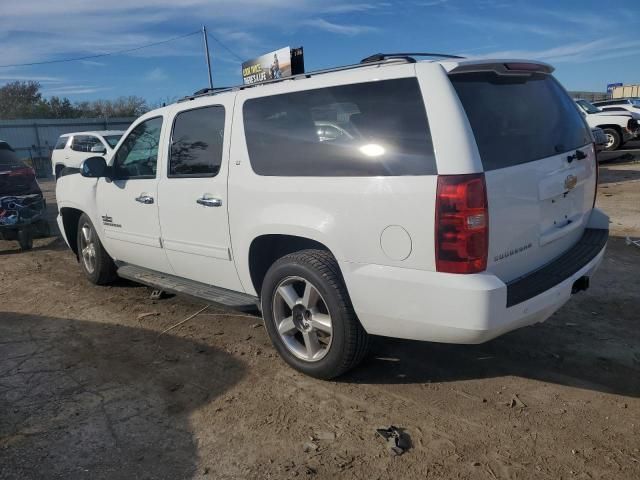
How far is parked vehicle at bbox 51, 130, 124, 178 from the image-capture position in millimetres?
14258

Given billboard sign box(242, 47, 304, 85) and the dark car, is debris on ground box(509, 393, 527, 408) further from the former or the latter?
billboard sign box(242, 47, 304, 85)

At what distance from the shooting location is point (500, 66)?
10.0ft

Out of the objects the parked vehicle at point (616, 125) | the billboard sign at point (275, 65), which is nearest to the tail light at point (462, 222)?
the billboard sign at point (275, 65)

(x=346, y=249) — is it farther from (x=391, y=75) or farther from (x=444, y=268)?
(x=391, y=75)

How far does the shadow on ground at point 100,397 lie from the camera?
2.81 metres

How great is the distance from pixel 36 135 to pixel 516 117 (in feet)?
104

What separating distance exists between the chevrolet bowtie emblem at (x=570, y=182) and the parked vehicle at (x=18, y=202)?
7669mm

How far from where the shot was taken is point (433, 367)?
3.71 metres

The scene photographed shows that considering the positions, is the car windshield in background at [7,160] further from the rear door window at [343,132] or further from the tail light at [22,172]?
the rear door window at [343,132]

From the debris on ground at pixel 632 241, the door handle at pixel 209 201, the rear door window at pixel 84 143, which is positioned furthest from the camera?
the rear door window at pixel 84 143

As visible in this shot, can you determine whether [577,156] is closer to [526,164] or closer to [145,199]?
[526,164]

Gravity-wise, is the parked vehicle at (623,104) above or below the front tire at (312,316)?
above

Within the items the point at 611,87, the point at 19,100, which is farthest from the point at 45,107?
the point at 611,87

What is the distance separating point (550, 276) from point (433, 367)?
1.06 metres
